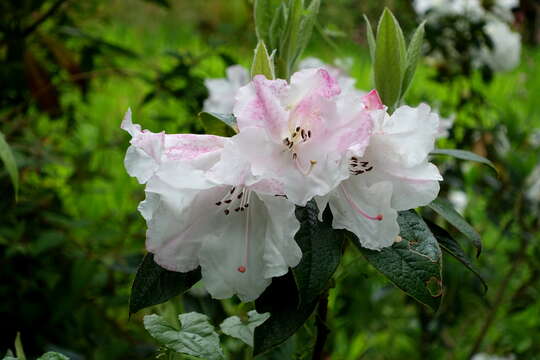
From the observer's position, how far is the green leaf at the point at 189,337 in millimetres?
556

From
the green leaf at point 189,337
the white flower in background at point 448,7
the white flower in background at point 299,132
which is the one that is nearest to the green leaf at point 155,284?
the green leaf at point 189,337

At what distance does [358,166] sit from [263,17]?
270 millimetres

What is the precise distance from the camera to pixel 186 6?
454 centimetres

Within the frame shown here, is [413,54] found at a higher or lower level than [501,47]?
higher

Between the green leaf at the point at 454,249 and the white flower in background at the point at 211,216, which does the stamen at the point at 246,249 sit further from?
the green leaf at the point at 454,249

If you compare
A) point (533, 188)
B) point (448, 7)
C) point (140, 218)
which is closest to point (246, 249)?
point (140, 218)

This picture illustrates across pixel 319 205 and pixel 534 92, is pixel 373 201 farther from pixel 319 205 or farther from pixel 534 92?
pixel 534 92

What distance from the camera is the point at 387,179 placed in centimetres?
60

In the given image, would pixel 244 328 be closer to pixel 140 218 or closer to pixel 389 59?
pixel 389 59

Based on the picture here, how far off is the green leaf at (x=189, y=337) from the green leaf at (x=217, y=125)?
7.1 inches

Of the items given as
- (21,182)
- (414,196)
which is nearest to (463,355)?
(21,182)

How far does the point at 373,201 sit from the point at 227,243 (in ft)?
0.46

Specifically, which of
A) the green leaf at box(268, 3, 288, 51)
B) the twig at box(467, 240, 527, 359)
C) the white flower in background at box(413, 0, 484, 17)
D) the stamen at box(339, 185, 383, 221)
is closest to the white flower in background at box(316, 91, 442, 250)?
the stamen at box(339, 185, 383, 221)

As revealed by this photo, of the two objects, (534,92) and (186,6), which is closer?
(534,92)
